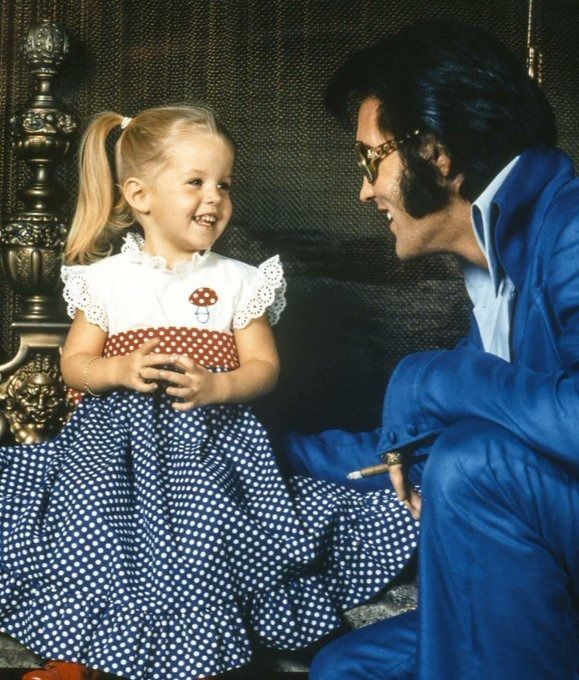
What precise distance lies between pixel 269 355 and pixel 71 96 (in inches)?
29.4

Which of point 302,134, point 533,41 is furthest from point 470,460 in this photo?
point 533,41

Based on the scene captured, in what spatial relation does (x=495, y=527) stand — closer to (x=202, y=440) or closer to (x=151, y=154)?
(x=202, y=440)

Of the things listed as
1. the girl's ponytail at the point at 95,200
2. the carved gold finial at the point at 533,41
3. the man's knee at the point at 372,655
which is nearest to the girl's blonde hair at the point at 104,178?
the girl's ponytail at the point at 95,200

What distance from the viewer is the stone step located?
140 centimetres

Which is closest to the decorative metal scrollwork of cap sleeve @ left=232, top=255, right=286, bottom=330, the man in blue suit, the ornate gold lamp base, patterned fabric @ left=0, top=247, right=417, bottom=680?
the ornate gold lamp base

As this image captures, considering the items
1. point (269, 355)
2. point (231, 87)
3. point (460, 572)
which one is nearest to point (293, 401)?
point (269, 355)

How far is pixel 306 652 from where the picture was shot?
1.40 m

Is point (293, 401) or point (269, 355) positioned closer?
point (269, 355)

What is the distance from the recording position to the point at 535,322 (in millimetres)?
1287

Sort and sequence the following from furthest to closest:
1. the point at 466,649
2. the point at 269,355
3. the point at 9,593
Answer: the point at 269,355
the point at 9,593
the point at 466,649

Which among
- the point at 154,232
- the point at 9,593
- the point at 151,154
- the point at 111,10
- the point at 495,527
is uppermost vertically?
the point at 111,10

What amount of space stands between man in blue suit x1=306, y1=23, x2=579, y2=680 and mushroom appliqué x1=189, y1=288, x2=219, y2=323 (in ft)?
0.93

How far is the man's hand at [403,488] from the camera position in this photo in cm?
126

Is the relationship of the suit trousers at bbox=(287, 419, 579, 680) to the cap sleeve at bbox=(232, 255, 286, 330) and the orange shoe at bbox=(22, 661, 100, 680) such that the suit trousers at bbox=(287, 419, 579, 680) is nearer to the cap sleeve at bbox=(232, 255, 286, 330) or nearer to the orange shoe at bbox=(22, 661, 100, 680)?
the orange shoe at bbox=(22, 661, 100, 680)
